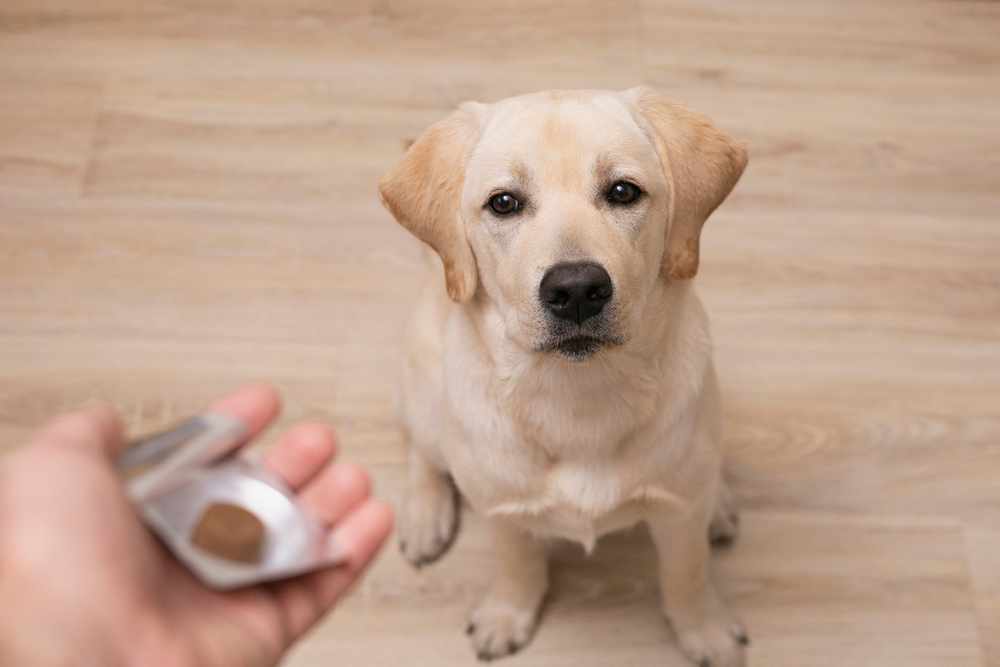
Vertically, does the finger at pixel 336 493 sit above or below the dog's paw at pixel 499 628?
above

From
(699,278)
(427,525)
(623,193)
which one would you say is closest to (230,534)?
(623,193)

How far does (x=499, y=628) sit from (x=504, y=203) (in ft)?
4.11

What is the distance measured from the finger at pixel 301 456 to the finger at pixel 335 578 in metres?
0.12

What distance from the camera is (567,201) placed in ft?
4.96

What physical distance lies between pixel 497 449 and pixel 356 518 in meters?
0.37

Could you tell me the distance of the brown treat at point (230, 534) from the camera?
1.28 meters

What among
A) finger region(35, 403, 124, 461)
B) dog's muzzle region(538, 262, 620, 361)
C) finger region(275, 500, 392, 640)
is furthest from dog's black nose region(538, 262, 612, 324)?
finger region(35, 403, 124, 461)

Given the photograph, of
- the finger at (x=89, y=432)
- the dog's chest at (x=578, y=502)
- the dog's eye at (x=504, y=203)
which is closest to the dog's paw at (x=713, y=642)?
the dog's chest at (x=578, y=502)

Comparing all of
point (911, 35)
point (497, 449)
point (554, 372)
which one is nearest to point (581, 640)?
point (497, 449)

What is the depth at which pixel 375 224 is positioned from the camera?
2865mm

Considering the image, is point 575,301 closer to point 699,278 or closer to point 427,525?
point 427,525

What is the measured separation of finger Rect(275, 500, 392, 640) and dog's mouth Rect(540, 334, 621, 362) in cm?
44

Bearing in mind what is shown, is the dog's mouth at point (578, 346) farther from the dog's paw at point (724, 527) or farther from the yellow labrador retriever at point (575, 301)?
the dog's paw at point (724, 527)

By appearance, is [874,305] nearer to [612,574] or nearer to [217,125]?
[612,574]
